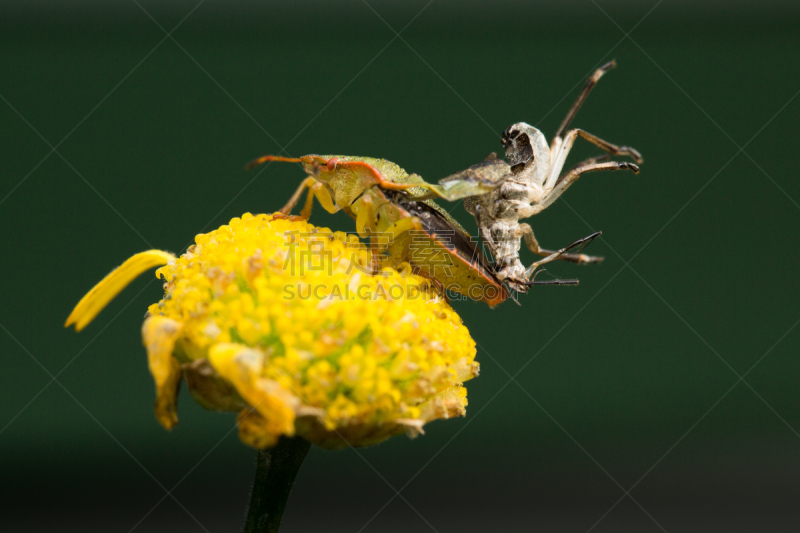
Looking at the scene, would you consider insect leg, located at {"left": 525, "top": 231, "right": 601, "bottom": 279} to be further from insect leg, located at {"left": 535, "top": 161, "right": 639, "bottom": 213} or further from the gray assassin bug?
insect leg, located at {"left": 535, "top": 161, "right": 639, "bottom": 213}

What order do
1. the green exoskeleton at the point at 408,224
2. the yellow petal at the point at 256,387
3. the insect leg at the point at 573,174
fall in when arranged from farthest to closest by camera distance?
the insect leg at the point at 573,174
the green exoskeleton at the point at 408,224
the yellow petal at the point at 256,387

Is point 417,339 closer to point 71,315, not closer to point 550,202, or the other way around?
point 550,202

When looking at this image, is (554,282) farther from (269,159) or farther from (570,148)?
(269,159)

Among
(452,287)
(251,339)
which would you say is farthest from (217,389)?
(452,287)

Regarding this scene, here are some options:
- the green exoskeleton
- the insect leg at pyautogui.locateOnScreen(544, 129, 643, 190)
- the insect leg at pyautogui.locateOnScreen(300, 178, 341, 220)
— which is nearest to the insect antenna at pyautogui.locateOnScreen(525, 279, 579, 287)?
the green exoskeleton

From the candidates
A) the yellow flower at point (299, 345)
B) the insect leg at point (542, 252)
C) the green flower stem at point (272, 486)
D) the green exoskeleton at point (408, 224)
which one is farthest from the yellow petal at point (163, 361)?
the insect leg at point (542, 252)

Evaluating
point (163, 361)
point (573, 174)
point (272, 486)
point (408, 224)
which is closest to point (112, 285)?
point (163, 361)

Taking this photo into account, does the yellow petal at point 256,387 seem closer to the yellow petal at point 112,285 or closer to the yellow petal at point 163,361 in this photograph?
the yellow petal at point 163,361
